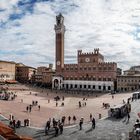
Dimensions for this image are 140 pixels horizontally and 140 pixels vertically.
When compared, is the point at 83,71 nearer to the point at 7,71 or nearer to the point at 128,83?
the point at 128,83

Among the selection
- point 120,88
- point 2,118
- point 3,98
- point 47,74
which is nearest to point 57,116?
point 2,118

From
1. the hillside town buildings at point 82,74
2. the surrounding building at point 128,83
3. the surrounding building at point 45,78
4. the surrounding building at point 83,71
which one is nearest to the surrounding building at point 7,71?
the hillside town buildings at point 82,74

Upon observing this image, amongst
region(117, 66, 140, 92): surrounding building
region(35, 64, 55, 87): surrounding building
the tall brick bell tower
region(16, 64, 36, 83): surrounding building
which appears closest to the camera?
region(117, 66, 140, 92): surrounding building

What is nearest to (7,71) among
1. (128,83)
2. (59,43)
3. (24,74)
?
(24,74)

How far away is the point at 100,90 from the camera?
68500 millimetres

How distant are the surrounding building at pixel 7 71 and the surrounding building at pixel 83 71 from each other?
15.6 m

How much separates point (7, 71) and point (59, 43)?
19.2 metres

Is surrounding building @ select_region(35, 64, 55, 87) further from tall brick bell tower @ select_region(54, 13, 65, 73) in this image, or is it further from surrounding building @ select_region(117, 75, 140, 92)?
surrounding building @ select_region(117, 75, 140, 92)

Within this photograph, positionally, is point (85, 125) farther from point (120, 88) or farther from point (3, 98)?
point (120, 88)

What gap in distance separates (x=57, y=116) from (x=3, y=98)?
16.4m

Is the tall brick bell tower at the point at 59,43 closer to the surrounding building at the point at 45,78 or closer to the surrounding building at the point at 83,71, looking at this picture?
the surrounding building at the point at 83,71

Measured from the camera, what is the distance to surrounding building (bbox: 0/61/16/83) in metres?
78.8

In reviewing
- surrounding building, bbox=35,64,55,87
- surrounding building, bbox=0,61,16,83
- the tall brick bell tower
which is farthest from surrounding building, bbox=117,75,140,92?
surrounding building, bbox=0,61,16,83

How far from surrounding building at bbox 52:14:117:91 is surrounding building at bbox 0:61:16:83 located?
15.6 meters
